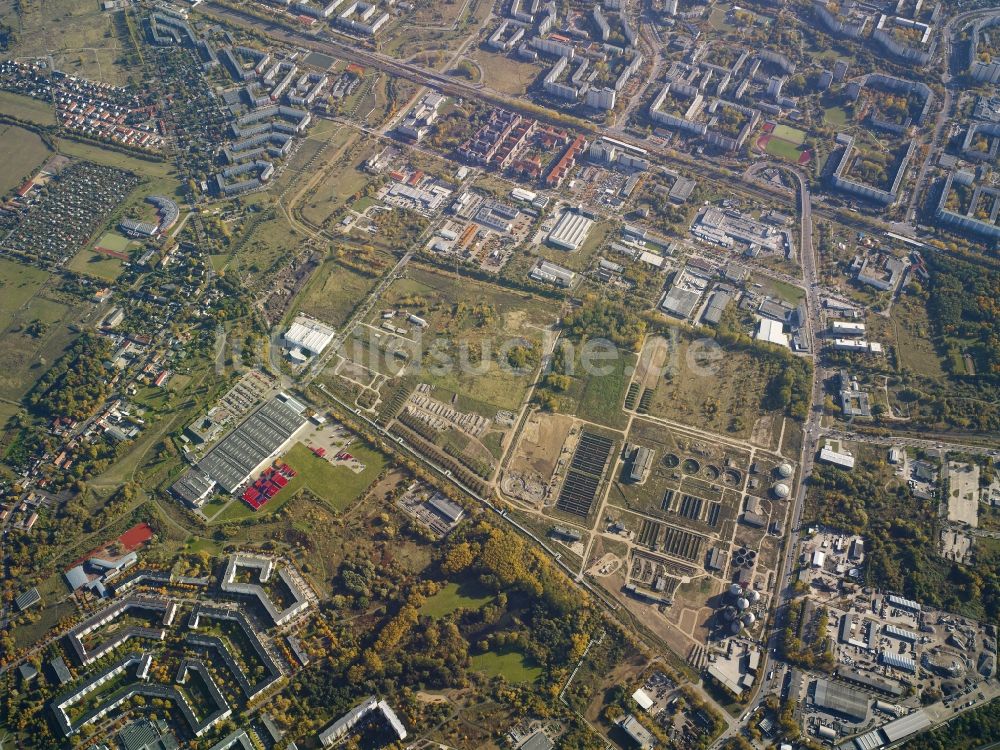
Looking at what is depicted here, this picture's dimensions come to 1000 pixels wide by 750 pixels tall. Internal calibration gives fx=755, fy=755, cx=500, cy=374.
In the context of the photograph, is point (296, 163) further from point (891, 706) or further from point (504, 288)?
point (891, 706)

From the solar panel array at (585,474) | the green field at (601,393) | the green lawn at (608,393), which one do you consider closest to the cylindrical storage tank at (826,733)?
the solar panel array at (585,474)

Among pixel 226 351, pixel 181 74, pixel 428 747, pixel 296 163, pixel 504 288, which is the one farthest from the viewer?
pixel 181 74

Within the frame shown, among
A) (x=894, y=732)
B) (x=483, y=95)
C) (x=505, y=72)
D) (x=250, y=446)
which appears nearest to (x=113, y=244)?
(x=250, y=446)

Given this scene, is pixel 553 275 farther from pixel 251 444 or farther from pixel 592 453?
pixel 251 444

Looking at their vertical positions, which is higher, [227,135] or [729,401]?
[227,135]

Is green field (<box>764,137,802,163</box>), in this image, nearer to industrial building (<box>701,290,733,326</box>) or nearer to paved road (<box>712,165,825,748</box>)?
paved road (<box>712,165,825,748</box>)

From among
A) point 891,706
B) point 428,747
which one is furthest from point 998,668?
point 428,747
